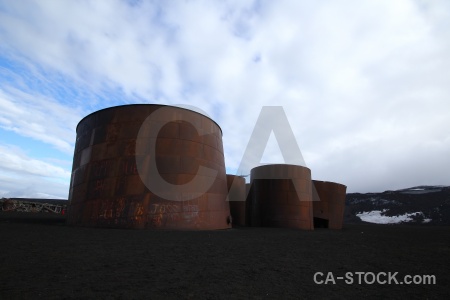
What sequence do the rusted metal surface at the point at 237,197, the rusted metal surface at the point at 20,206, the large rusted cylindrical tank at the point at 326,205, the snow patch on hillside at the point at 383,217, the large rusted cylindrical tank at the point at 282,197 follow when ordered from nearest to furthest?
1. the large rusted cylindrical tank at the point at 282,197
2. the rusted metal surface at the point at 237,197
3. the large rusted cylindrical tank at the point at 326,205
4. the rusted metal surface at the point at 20,206
5. the snow patch on hillside at the point at 383,217

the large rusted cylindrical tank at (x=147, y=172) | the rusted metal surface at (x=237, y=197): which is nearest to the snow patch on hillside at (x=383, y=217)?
the rusted metal surface at (x=237, y=197)

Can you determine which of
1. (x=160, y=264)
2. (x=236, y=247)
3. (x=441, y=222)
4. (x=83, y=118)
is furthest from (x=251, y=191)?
(x=441, y=222)

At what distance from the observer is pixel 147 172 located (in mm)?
11344

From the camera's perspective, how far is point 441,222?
43.0 m

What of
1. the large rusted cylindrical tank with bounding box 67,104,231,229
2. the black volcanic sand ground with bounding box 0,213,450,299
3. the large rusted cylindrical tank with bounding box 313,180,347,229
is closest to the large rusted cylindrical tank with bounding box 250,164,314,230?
the large rusted cylindrical tank with bounding box 67,104,231,229

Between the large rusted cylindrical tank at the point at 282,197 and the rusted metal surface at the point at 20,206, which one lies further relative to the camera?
the rusted metal surface at the point at 20,206

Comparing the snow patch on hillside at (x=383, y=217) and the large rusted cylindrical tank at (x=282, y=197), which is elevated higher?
the large rusted cylindrical tank at (x=282, y=197)

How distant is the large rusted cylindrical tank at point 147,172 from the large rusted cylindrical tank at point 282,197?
4558mm

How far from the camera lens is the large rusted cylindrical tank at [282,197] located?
1692cm

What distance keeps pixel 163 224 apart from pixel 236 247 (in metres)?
4.21

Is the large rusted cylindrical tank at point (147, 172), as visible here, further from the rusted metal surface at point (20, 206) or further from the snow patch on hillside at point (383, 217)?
the snow patch on hillside at point (383, 217)

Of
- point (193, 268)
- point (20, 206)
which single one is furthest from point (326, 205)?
point (20, 206)

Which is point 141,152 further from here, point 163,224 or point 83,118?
point 83,118

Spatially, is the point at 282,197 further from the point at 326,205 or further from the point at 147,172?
the point at 147,172
